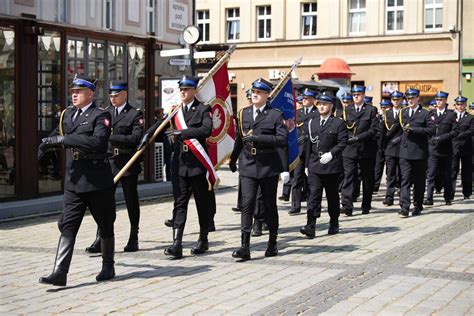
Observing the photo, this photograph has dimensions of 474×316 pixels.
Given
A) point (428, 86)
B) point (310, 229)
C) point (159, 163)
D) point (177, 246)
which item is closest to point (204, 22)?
point (428, 86)

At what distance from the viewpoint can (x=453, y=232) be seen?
1184 centimetres

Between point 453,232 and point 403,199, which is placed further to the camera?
point 403,199

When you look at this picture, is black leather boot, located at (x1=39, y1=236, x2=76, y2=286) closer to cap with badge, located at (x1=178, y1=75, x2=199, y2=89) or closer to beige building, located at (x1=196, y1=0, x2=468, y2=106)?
cap with badge, located at (x1=178, y1=75, x2=199, y2=89)

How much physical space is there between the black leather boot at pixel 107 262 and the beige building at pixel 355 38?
28.2 m

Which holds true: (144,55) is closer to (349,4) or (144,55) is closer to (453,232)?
(453,232)

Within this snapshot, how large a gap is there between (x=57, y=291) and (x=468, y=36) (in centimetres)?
3019

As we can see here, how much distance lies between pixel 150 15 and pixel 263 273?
13084 mm

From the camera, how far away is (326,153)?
11.3 meters

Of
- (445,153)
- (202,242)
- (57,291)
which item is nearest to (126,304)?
(57,291)

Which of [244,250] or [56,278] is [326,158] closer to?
[244,250]

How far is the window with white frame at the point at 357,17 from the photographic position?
124ft

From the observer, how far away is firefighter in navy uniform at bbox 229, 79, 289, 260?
9477 millimetres

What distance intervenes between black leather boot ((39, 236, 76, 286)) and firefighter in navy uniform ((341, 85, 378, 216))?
683 centimetres

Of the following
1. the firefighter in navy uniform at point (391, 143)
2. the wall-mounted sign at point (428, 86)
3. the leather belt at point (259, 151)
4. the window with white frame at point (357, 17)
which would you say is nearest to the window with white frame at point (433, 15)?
the wall-mounted sign at point (428, 86)
